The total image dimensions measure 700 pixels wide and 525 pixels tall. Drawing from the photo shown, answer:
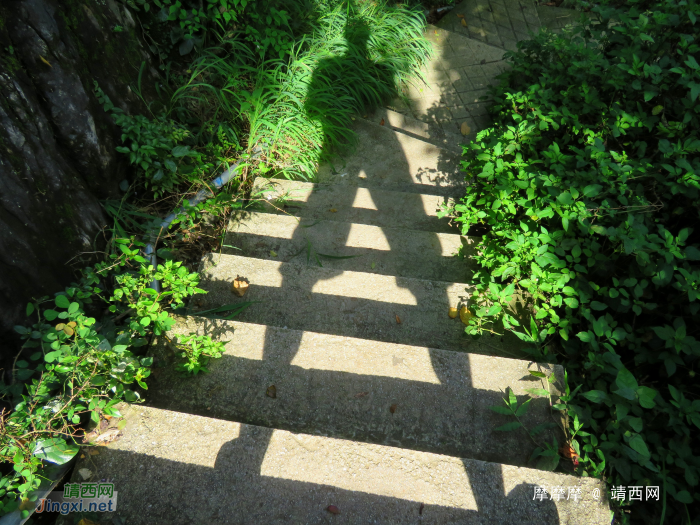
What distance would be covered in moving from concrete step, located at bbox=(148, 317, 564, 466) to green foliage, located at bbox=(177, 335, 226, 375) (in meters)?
0.05

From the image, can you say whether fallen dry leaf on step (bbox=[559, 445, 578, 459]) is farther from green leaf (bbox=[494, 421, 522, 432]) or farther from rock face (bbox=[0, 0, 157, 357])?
rock face (bbox=[0, 0, 157, 357])

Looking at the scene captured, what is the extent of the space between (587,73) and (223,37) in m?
2.80

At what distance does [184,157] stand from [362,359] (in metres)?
1.92

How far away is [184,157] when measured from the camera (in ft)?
9.29

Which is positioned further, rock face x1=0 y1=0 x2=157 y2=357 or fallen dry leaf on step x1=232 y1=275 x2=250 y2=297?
fallen dry leaf on step x1=232 y1=275 x2=250 y2=297

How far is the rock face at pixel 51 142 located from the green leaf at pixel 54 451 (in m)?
0.51

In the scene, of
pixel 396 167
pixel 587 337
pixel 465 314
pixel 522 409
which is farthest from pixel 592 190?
pixel 396 167

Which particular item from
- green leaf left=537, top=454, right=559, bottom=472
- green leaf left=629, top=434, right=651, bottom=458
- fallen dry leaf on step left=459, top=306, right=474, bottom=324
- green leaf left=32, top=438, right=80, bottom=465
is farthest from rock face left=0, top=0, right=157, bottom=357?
green leaf left=629, top=434, right=651, bottom=458

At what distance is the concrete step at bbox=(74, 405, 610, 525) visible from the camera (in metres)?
1.41

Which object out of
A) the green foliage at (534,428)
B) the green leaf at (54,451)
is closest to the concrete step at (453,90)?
the green foliage at (534,428)

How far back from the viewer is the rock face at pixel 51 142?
5.60 ft

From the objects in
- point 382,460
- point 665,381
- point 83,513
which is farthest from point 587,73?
point 83,513

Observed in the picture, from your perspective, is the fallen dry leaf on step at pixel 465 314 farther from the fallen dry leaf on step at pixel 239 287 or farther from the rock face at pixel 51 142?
the rock face at pixel 51 142

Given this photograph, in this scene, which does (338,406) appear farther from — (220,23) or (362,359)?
(220,23)
